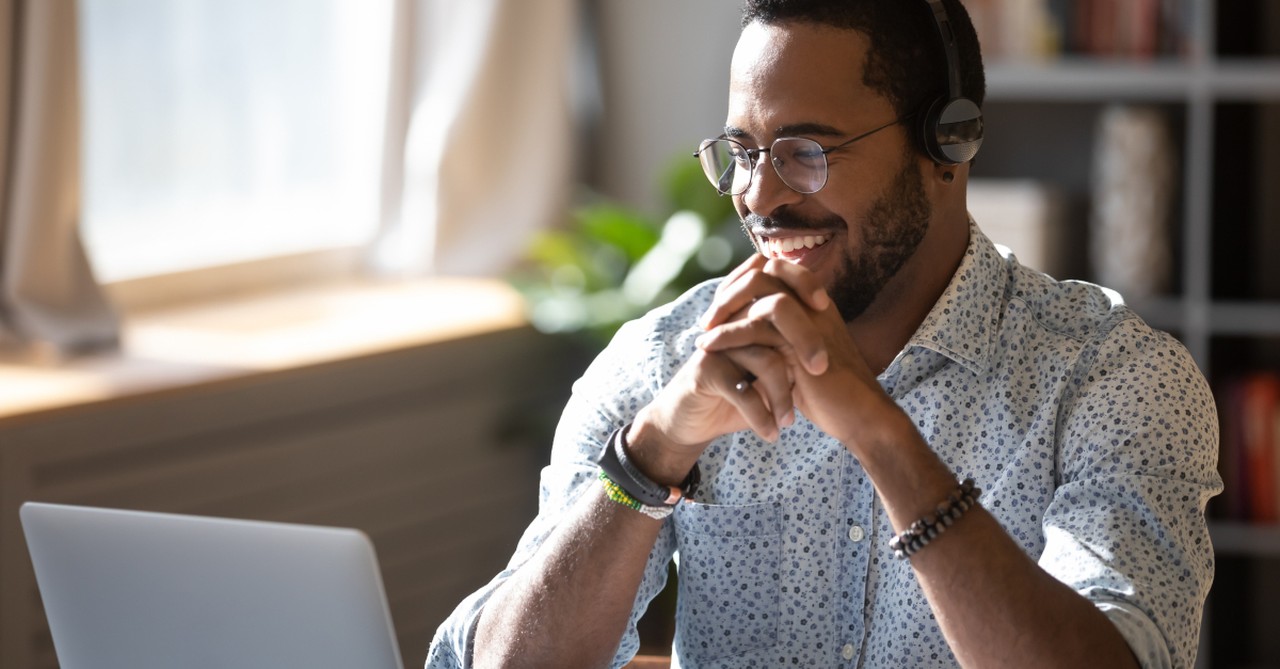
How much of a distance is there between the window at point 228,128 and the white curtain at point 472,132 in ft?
0.23

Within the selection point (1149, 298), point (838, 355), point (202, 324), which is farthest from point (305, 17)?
point (838, 355)

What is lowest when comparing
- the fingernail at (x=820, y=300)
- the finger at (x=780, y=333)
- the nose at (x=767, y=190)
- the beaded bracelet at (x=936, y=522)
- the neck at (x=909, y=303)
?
the beaded bracelet at (x=936, y=522)

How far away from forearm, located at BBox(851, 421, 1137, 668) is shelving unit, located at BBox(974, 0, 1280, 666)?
1866 millimetres

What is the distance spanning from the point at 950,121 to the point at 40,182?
162cm

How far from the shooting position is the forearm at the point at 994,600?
119 centimetres

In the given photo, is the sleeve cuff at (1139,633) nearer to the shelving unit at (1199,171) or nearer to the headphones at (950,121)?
the headphones at (950,121)

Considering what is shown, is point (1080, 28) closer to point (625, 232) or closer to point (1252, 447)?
point (1252, 447)

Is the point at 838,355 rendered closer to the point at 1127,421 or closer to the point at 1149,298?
the point at 1127,421

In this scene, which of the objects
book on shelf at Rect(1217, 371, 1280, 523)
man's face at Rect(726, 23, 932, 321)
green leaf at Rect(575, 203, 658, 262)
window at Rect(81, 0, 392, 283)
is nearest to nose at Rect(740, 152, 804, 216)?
man's face at Rect(726, 23, 932, 321)

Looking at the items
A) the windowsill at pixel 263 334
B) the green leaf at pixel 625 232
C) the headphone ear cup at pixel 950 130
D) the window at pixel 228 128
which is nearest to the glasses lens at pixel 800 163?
the headphone ear cup at pixel 950 130

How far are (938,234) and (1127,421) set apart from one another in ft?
0.99

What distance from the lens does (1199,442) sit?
4.46 ft

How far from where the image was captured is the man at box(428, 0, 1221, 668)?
129 cm

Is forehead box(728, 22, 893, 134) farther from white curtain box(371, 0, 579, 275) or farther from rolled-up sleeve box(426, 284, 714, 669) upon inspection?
white curtain box(371, 0, 579, 275)
